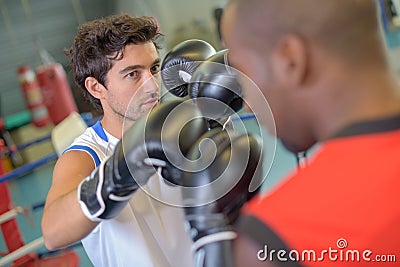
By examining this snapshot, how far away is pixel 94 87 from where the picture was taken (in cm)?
161

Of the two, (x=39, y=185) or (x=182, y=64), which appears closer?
(x=182, y=64)

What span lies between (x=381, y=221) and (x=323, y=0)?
261mm

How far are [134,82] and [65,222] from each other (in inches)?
21.0

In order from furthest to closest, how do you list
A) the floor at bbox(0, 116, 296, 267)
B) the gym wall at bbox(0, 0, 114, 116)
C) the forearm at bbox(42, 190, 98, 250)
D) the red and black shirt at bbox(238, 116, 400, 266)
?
the gym wall at bbox(0, 0, 114, 116) < the floor at bbox(0, 116, 296, 267) < the forearm at bbox(42, 190, 98, 250) < the red and black shirt at bbox(238, 116, 400, 266)

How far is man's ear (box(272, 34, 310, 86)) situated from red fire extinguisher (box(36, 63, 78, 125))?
20.1 feet

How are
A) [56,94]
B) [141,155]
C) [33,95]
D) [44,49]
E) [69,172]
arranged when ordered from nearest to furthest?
1. [141,155]
2. [69,172]
3. [56,94]
4. [44,49]
5. [33,95]

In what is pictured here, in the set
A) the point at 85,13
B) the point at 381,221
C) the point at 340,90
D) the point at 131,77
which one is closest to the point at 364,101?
Answer: the point at 340,90

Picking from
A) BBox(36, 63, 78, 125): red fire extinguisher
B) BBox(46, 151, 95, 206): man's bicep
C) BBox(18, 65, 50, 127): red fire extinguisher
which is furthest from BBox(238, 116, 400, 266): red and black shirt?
BBox(18, 65, 50, 127): red fire extinguisher

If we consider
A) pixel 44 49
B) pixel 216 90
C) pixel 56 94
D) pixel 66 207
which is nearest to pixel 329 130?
pixel 216 90

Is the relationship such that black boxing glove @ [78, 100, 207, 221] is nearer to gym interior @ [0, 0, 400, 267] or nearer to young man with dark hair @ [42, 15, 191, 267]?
young man with dark hair @ [42, 15, 191, 267]

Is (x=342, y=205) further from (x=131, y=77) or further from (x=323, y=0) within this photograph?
(x=131, y=77)

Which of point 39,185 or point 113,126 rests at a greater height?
point 113,126

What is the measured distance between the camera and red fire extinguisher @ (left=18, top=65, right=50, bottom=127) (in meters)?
7.60

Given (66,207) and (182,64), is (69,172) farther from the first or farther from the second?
(182,64)
